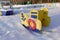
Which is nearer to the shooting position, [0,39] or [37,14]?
[0,39]

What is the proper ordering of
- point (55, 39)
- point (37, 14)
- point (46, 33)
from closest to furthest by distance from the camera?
point (55, 39), point (46, 33), point (37, 14)

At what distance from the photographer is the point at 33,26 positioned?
3.65 feet

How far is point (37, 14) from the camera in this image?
47.1 inches

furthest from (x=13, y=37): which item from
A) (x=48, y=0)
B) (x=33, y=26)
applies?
(x=48, y=0)

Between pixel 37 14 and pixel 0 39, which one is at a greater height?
pixel 37 14

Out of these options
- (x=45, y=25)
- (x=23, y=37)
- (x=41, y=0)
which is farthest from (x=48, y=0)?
(x=23, y=37)

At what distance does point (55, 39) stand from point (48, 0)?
361 centimetres

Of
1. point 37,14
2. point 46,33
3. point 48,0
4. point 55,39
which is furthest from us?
point 48,0

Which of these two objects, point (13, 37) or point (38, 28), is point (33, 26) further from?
point (13, 37)

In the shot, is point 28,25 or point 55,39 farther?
point 28,25

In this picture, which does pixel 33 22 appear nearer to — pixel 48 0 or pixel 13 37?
pixel 13 37

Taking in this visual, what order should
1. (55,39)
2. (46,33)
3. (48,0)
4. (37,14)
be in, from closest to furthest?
(55,39)
(46,33)
(37,14)
(48,0)

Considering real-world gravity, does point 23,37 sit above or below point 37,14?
below

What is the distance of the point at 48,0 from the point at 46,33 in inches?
137
